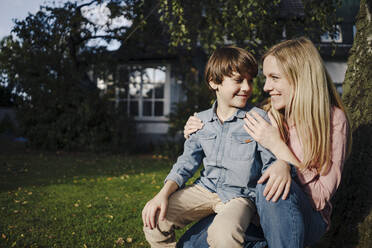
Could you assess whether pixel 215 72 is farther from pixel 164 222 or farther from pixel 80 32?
pixel 80 32

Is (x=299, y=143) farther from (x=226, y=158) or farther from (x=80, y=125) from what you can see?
(x=80, y=125)

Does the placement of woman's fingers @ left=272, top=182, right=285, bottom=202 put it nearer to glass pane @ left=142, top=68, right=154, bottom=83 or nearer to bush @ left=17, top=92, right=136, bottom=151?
bush @ left=17, top=92, right=136, bottom=151

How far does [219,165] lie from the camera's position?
2.35 metres

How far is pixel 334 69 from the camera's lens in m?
13.4

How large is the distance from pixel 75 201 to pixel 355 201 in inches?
148

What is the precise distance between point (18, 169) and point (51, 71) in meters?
4.45

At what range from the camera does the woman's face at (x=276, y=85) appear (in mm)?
2260

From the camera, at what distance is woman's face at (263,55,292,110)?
89.0 inches

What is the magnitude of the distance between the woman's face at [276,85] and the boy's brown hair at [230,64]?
11cm

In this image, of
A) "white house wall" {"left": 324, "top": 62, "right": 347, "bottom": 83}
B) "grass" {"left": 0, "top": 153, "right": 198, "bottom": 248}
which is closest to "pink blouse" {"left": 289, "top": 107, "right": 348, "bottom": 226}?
"grass" {"left": 0, "top": 153, "right": 198, "bottom": 248}

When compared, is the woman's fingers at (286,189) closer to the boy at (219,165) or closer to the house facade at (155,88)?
the boy at (219,165)

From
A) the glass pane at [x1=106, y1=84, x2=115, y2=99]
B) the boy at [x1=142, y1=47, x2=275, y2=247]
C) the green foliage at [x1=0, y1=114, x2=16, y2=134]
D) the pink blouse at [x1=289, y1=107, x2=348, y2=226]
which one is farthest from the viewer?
the green foliage at [x1=0, y1=114, x2=16, y2=134]

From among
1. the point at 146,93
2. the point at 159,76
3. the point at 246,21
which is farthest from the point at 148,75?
the point at 246,21

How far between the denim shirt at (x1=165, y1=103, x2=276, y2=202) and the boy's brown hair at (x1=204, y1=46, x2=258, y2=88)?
25cm
